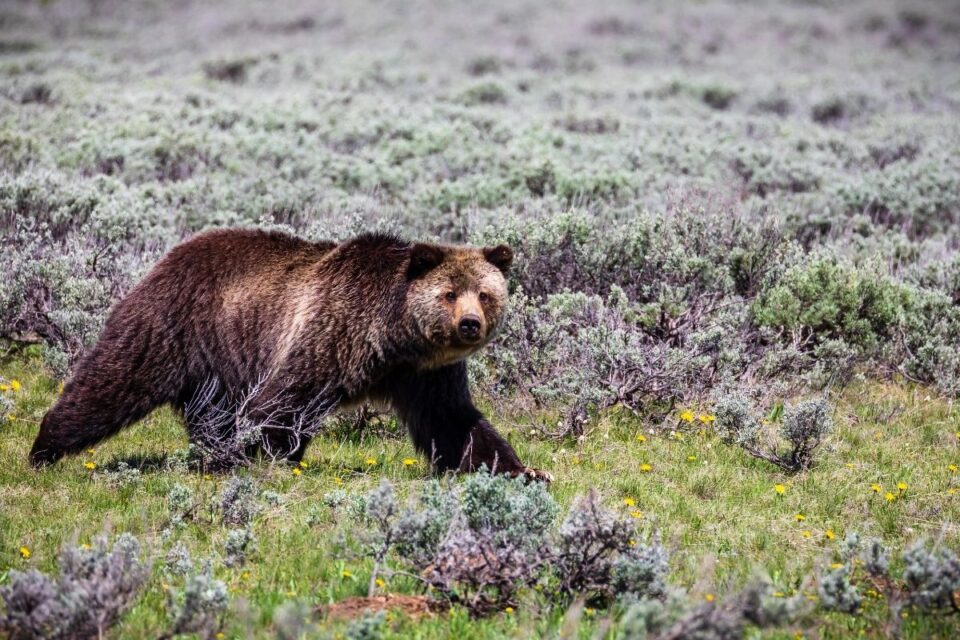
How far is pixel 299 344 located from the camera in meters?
6.58

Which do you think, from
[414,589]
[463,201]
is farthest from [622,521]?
[463,201]

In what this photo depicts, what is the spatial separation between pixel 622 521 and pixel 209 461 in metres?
2.90

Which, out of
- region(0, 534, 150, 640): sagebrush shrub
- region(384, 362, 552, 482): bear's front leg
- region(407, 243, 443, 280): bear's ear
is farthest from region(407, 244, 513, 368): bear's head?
region(0, 534, 150, 640): sagebrush shrub

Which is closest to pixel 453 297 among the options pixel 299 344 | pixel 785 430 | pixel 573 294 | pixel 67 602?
pixel 299 344

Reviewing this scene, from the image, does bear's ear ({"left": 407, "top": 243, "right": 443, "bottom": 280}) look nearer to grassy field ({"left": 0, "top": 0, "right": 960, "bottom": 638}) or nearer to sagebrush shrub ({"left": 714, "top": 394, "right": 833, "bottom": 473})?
grassy field ({"left": 0, "top": 0, "right": 960, "bottom": 638})

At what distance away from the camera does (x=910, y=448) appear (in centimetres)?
747

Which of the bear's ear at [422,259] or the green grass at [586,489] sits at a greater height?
the bear's ear at [422,259]

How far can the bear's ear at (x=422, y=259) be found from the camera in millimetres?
6590

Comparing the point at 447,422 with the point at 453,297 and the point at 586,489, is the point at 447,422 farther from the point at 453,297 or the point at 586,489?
the point at 586,489

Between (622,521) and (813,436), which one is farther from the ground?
(622,521)

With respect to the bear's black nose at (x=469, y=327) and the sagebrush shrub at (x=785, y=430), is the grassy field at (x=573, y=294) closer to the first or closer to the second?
the sagebrush shrub at (x=785, y=430)

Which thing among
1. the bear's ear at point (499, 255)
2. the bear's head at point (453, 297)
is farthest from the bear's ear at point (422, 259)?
the bear's ear at point (499, 255)

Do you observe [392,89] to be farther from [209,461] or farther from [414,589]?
[414,589]

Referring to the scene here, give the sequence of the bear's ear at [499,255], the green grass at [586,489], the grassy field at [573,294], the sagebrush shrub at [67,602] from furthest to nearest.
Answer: the bear's ear at [499,255]
the grassy field at [573,294]
the green grass at [586,489]
the sagebrush shrub at [67,602]
